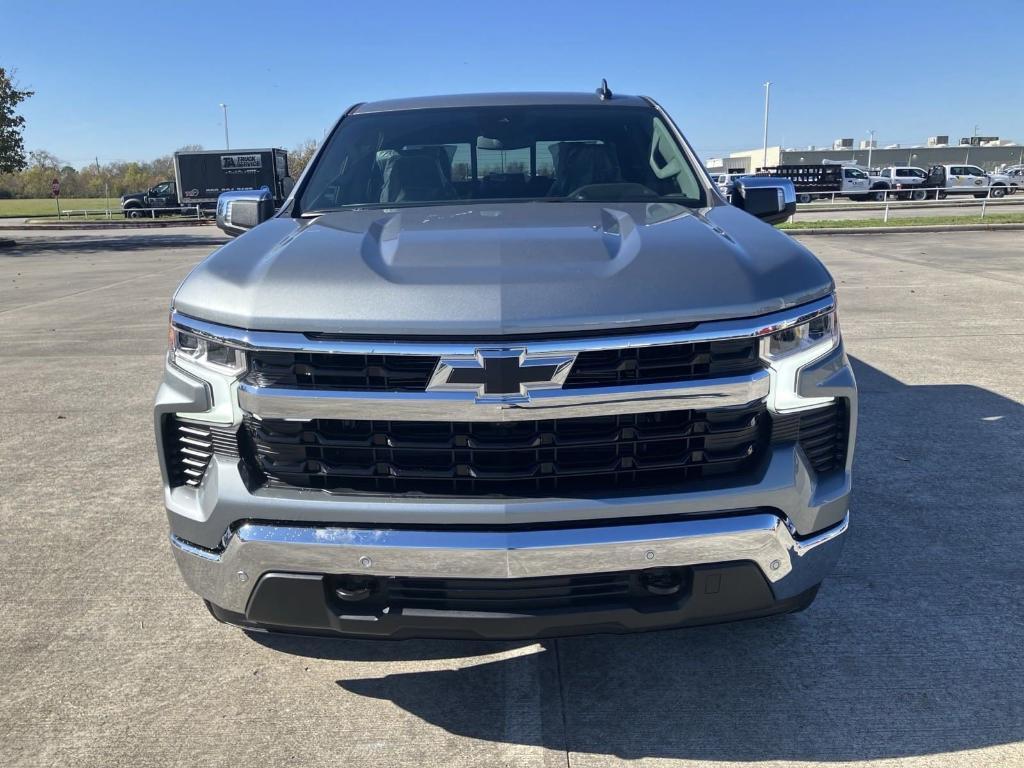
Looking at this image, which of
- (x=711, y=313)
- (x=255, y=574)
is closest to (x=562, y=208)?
(x=711, y=313)

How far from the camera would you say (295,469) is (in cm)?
234

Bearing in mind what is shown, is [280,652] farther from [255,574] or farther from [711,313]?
[711,313]

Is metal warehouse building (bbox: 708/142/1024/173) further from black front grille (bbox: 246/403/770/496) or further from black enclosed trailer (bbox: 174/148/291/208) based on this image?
black front grille (bbox: 246/403/770/496)

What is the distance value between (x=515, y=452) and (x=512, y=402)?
0.16m

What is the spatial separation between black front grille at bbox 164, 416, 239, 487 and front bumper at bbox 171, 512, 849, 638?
0.23 m

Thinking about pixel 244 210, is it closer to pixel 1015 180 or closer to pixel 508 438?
pixel 508 438

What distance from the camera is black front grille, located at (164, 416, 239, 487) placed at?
7.80ft

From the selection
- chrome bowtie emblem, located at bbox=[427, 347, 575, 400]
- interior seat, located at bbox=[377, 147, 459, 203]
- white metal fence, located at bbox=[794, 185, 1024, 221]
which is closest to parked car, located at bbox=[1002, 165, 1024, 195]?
white metal fence, located at bbox=[794, 185, 1024, 221]

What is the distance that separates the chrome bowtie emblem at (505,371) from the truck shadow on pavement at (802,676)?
43.2 inches

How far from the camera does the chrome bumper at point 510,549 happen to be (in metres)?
2.20

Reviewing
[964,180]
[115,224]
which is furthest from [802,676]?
[964,180]

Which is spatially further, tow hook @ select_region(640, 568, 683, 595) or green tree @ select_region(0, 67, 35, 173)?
green tree @ select_region(0, 67, 35, 173)

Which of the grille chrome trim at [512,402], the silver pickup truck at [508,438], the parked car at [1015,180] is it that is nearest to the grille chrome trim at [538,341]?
the silver pickup truck at [508,438]

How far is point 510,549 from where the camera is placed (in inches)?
86.0
